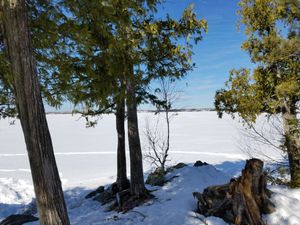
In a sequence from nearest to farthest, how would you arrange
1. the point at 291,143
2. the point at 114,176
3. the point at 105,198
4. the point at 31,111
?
1. the point at 31,111
2. the point at 291,143
3. the point at 105,198
4. the point at 114,176

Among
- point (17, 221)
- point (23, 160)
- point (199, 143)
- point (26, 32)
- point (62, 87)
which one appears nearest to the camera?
point (26, 32)

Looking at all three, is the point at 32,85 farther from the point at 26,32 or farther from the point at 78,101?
the point at 78,101

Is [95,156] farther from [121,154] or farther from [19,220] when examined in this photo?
[19,220]

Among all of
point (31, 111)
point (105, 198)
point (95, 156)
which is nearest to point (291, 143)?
point (105, 198)

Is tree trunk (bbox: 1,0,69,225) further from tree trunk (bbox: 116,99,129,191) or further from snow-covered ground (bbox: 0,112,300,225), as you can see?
tree trunk (bbox: 116,99,129,191)

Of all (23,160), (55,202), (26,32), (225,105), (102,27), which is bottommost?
(23,160)

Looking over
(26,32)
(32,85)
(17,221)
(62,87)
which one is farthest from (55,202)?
(17,221)

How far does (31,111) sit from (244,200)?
462cm

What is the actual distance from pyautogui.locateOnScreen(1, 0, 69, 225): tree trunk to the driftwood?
12.1ft

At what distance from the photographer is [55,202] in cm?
434

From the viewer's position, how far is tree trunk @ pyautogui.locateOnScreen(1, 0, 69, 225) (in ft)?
13.7

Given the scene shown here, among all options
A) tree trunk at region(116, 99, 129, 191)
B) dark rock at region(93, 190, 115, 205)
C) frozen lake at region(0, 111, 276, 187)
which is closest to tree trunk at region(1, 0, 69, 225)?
tree trunk at region(116, 99, 129, 191)

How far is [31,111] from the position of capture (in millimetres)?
4223

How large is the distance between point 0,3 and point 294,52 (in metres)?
8.09
